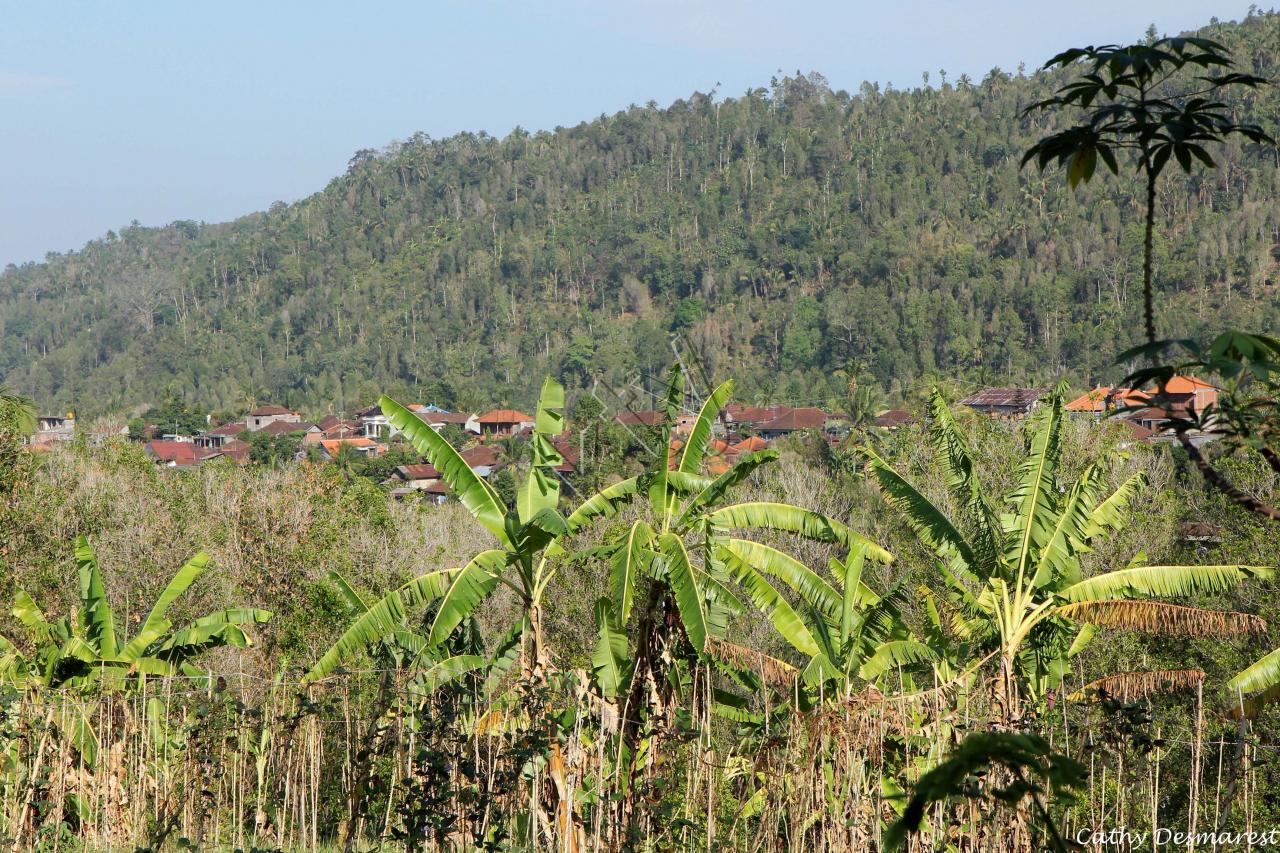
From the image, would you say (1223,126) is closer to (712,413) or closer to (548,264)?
(712,413)

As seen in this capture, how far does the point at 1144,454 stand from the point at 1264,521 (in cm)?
968

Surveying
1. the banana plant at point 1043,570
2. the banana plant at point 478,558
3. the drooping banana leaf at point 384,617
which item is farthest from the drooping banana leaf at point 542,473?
the banana plant at point 1043,570

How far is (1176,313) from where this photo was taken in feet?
225

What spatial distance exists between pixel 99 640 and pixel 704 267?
3797 inches

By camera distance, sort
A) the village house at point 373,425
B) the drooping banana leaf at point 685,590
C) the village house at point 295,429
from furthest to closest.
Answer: the village house at point 373,425
the village house at point 295,429
the drooping banana leaf at point 685,590

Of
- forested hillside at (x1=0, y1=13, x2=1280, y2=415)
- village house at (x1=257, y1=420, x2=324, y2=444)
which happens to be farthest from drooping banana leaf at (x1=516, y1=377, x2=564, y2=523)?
village house at (x1=257, y1=420, x2=324, y2=444)

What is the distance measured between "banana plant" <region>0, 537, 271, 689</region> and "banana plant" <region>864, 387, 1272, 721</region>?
4973mm

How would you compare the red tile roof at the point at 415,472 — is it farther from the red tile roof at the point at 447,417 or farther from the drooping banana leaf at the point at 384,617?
the drooping banana leaf at the point at 384,617

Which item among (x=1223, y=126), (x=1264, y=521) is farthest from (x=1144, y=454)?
(x=1223, y=126)

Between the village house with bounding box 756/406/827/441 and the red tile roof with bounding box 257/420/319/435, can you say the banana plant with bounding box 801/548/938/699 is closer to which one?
the village house with bounding box 756/406/827/441

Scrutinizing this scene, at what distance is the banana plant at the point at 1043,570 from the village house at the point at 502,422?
63.4 meters

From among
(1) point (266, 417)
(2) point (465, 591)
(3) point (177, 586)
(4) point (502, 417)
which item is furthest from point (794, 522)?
(1) point (266, 417)

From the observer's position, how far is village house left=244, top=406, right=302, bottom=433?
77250mm

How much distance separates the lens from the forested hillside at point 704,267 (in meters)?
78.7
